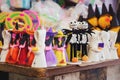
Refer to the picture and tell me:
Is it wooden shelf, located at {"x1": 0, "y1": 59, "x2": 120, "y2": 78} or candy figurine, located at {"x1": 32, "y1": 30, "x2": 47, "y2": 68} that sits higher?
candy figurine, located at {"x1": 32, "y1": 30, "x2": 47, "y2": 68}

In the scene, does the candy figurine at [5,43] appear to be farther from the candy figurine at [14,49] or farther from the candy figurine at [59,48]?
the candy figurine at [59,48]

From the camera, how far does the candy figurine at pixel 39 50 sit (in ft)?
3.21

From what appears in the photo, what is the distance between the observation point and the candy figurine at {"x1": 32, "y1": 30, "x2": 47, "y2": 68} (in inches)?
38.5

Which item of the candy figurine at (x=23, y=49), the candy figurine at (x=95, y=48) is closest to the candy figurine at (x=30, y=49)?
the candy figurine at (x=23, y=49)

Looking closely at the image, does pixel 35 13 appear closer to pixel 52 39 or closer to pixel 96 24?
pixel 52 39

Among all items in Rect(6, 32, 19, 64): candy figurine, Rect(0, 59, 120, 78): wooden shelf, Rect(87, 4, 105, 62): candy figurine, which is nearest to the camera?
Rect(0, 59, 120, 78): wooden shelf

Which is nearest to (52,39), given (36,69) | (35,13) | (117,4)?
(36,69)

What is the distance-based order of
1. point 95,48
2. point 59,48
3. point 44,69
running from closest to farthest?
point 44,69 → point 59,48 → point 95,48

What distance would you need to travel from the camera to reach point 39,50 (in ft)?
3.23

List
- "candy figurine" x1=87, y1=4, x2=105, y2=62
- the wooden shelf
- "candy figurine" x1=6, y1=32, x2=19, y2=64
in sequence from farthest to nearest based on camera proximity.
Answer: "candy figurine" x1=87, y1=4, x2=105, y2=62 → "candy figurine" x1=6, y1=32, x2=19, y2=64 → the wooden shelf

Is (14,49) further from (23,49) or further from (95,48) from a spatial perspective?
(95,48)

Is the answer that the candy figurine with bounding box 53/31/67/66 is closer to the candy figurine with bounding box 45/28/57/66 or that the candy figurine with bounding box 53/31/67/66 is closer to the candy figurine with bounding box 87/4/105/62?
the candy figurine with bounding box 45/28/57/66

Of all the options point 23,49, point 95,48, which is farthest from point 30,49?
point 95,48

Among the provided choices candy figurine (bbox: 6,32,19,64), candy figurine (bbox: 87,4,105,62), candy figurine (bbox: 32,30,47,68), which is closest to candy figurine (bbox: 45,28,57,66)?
candy figurine (bbox: 32,30,47,68)
